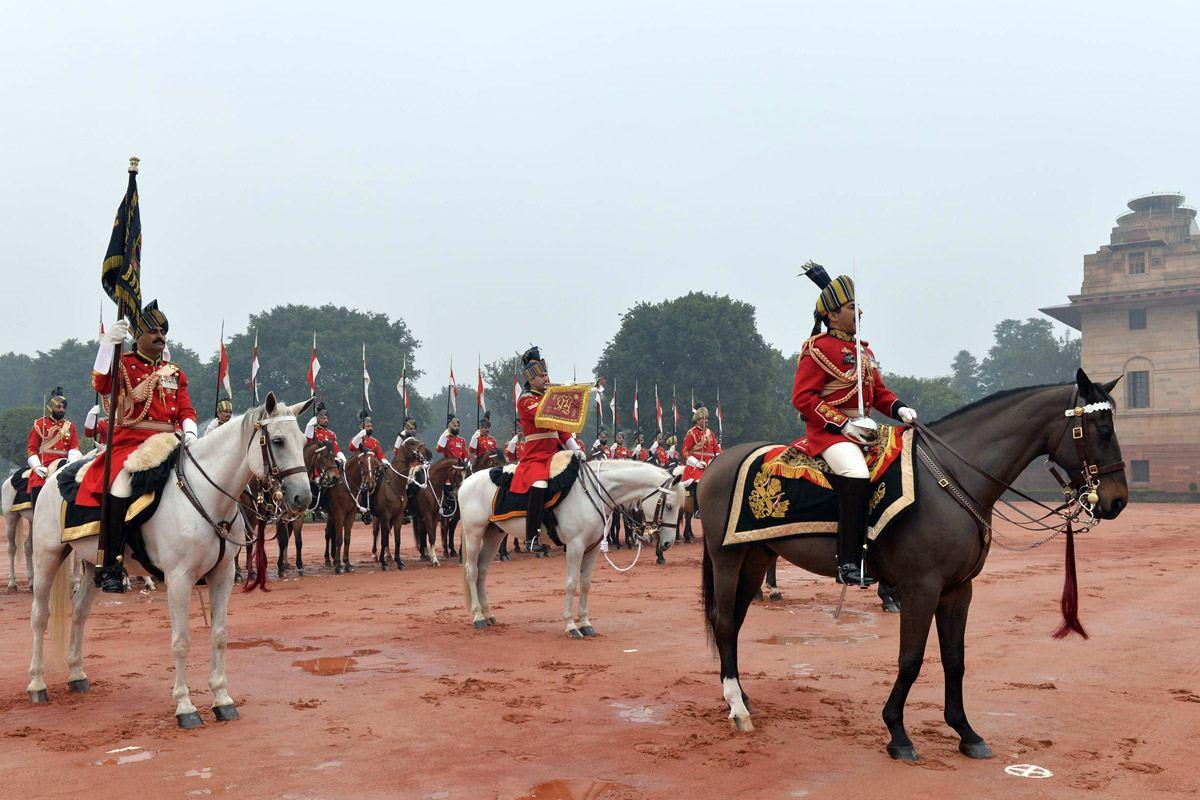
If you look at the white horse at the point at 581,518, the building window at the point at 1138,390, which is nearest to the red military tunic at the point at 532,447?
the white horse at the point at 581,518

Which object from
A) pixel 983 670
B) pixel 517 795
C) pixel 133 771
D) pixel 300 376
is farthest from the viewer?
pixel 300 376

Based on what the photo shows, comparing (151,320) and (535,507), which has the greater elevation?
(151,320)

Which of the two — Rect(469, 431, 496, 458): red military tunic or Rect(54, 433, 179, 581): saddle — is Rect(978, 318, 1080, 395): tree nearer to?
Rect(469, 431, 496, 458): red military tunic

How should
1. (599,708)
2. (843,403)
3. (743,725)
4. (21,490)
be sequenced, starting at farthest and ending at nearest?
1. (21,490)
2. (599,708)
3. (843,403)
4. (743,725)

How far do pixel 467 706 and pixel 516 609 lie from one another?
534cm

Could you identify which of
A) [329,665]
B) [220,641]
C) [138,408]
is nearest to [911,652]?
[220,641]

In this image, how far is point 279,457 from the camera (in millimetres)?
6973

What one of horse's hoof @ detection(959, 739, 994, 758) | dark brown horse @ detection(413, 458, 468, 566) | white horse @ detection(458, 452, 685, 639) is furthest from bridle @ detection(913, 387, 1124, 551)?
dark brown horse @ detection(413, 458, 468, 566)

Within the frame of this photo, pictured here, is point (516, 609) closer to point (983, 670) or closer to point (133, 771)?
point (983, 670)

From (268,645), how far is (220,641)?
126 inches

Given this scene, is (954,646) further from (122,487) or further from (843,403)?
(122,487)

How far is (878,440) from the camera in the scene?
6.49 metres

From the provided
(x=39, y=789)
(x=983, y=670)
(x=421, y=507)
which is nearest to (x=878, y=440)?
(x=983, y=670)

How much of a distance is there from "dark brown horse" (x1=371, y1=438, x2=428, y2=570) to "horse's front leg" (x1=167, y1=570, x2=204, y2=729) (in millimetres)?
11302
